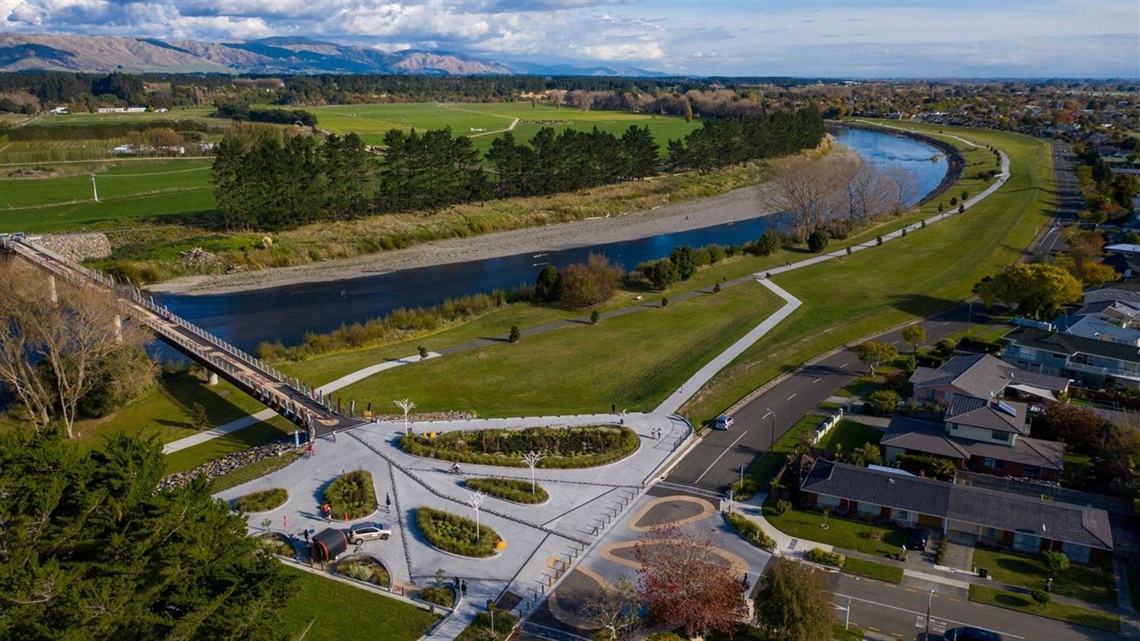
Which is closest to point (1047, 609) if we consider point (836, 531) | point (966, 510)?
point (966, 510)

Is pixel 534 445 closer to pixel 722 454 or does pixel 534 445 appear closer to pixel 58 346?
pixel 722 454

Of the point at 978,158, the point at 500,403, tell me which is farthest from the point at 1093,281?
the point at 978,158

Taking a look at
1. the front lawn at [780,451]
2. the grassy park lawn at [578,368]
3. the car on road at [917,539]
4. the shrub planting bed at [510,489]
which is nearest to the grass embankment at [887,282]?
the grassy park lawn at [578,368]

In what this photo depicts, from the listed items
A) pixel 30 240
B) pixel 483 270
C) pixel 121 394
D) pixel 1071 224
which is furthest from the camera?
pixel 1071 224

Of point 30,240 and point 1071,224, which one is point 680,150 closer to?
point 1071,224

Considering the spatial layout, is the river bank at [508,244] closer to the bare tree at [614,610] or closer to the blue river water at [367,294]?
the blue river water at [367,294]
